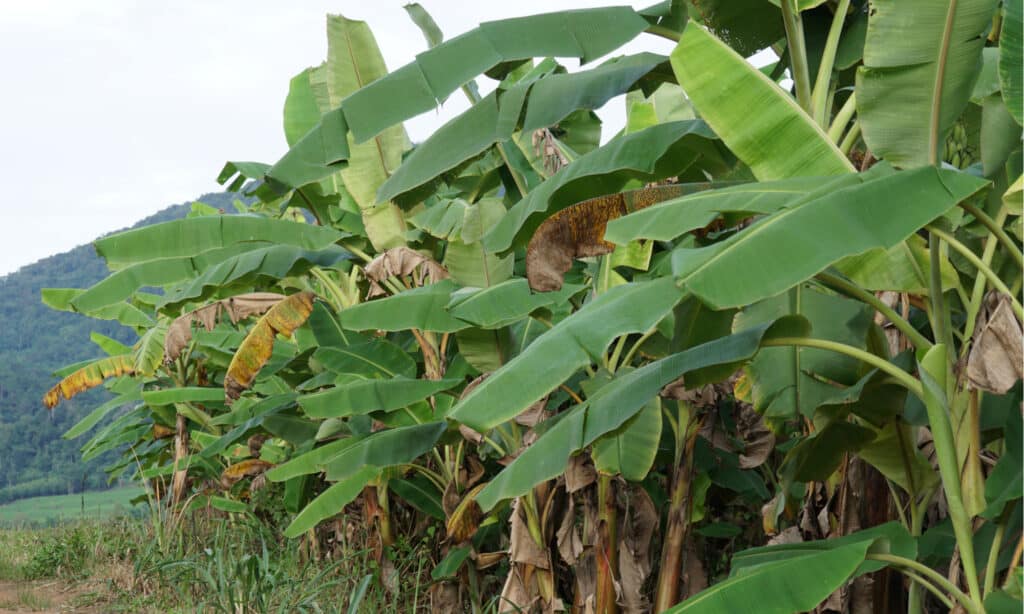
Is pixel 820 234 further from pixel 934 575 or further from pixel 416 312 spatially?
pixel 416 312

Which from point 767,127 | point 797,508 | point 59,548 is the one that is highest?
point 767,127

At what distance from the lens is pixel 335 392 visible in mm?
5523

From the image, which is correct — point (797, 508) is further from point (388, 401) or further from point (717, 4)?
point (717, 4)

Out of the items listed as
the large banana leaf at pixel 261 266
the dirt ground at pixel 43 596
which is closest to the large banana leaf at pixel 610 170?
the large banana leaf at pixel 261 266

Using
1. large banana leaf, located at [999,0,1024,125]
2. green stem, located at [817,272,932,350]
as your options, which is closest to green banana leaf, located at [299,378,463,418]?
green stem, located at [817,272,932,350]

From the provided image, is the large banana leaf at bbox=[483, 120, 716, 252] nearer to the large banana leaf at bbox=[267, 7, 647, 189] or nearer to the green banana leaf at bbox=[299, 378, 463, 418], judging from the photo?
the large banana leaf at bbox=[267, 7, 647, 189]

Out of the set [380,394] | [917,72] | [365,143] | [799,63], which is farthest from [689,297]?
[365,143]

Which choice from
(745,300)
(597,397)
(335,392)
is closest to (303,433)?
(335,392)

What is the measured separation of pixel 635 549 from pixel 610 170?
2191mm

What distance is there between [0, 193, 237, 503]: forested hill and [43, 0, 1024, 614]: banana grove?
22.2m

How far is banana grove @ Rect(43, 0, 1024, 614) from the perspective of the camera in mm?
2736

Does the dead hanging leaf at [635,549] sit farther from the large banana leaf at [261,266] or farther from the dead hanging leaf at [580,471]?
the large banana leaf at [261,266]

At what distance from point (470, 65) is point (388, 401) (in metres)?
2.33

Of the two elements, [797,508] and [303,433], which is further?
[303,433]
